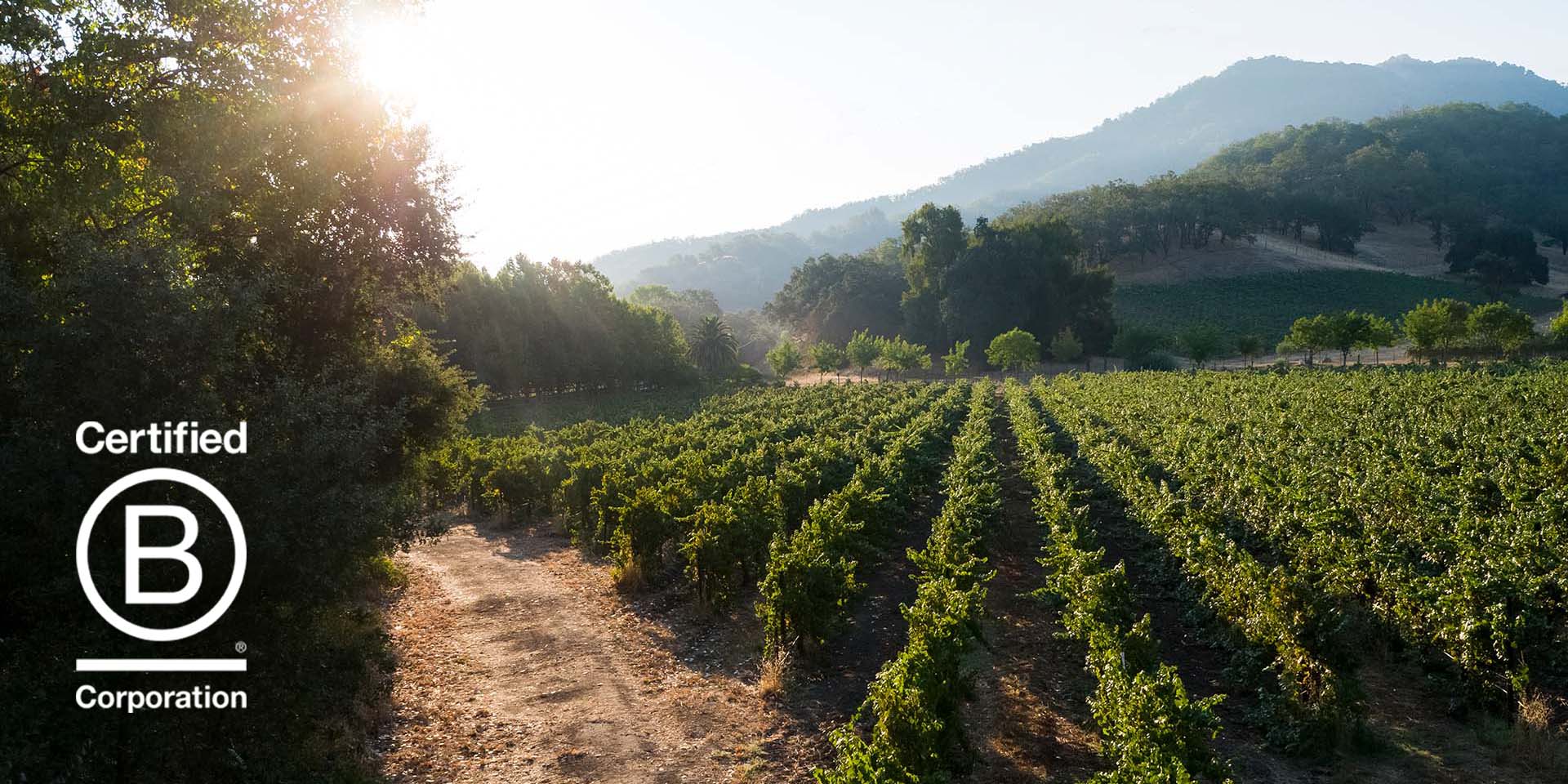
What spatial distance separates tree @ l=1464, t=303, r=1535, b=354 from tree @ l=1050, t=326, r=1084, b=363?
37993 mm

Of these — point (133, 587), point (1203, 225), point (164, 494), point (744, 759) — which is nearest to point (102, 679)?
point (133, 587)

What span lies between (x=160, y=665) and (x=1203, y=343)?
89.2m

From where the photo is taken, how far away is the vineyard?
9938 millimetres

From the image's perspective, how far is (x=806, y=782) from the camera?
9922mm

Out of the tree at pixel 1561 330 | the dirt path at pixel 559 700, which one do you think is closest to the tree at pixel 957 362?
A: the tree at pixel 1561 330

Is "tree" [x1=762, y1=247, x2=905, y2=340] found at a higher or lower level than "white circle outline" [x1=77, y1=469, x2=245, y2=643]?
higher

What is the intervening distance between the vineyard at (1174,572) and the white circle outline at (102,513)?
6338 mm

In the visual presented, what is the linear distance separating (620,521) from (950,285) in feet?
338

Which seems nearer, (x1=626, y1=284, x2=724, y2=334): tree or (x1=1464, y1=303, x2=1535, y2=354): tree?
(x1=1464, y1=303, x2=1535, y2=354): tree

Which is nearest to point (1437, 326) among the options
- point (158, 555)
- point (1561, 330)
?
point (1561, 330)

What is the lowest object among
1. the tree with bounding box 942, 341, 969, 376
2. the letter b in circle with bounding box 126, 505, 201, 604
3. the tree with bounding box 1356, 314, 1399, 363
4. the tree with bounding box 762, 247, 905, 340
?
the tree with bounding box 942, 341, 969, 376

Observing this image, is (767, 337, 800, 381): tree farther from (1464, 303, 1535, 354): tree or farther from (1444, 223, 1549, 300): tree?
(1444, 223, 1549, 300): tree

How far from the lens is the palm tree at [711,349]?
100 m

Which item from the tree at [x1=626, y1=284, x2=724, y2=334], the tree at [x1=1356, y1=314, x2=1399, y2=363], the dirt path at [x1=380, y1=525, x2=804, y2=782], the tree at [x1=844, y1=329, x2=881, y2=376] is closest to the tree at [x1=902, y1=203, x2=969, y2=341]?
the tree at [x1=844, y1=329, x2=881, y2=376]
